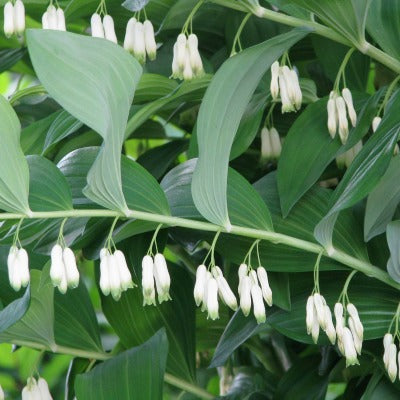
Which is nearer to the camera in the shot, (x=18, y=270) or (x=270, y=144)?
(x=18, y=270)

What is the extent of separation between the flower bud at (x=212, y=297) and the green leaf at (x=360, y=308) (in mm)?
172

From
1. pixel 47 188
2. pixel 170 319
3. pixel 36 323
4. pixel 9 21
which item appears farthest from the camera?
pixel 170 319

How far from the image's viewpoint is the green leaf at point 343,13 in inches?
30.4

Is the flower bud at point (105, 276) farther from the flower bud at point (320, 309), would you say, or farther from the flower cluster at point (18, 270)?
the flower bud at point (320, 309)

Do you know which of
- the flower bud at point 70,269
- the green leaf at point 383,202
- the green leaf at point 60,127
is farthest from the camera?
the green leaf at point 60,127

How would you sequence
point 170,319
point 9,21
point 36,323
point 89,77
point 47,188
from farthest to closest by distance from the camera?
1. point 170,319
2. point 36,323
3. point 9,21
4. point 47,188
5. point 89,77

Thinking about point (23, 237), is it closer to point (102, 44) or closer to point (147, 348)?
point (147, 348)

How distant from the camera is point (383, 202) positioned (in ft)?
2.80

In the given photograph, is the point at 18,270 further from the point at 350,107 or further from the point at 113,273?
the point at 350,107

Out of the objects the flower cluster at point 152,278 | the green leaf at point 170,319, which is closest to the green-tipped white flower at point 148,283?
the flower cluster at point 152,278

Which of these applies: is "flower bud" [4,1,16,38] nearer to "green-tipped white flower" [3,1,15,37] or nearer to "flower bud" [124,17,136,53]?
"green-tipped white flower" [3,1,15,37]

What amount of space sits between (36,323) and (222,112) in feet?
1.26

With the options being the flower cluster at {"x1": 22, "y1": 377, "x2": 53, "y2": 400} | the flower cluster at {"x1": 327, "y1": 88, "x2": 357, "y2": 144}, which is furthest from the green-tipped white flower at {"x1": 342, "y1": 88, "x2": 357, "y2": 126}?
the flower cluster at {"x1": 22, "y1": 377, "x2": 53, "y2": 400}

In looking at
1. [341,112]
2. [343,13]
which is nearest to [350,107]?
[341,112]
